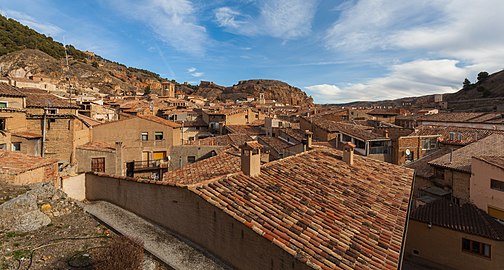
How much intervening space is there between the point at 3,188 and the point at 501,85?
95.4 metres

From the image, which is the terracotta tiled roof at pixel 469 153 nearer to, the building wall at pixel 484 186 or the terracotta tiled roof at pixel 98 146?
the building wall at pixel 484 186

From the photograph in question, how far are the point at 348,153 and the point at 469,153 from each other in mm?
10535

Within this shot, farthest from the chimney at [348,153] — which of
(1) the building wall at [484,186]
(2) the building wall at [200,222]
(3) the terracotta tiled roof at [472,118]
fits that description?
(3) the terracotta tiled roof at [472,118]

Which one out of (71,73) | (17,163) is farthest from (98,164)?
(71,73)

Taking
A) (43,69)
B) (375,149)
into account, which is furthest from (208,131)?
(43,69)

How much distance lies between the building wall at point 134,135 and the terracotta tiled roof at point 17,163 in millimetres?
12092

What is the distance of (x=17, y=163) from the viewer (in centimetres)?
1062

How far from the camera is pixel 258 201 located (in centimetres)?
721

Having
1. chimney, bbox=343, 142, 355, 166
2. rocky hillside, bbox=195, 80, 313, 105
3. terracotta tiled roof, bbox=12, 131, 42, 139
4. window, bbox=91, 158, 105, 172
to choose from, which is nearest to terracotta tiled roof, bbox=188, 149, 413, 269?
chimney, bbox=343, 142, 355, 166

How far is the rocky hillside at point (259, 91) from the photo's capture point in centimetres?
11264

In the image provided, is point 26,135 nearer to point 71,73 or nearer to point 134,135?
point 134,135

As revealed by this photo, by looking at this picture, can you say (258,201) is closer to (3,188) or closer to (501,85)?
(3,188)

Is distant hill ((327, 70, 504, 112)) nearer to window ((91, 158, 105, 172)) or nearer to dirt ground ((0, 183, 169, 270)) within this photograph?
window ((91, 158, 105, 172))

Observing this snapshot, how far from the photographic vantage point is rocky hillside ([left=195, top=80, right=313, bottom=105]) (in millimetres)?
112637
